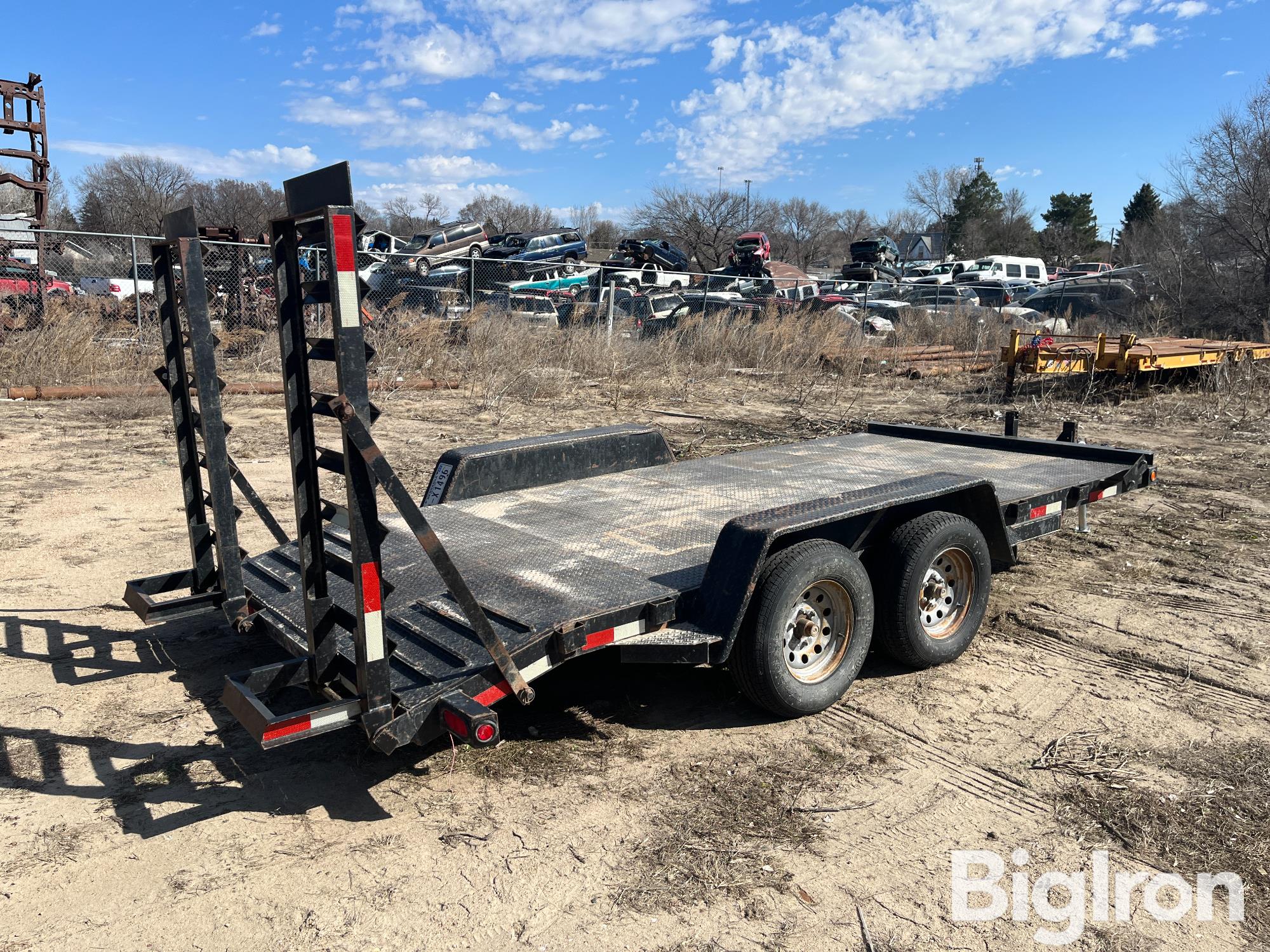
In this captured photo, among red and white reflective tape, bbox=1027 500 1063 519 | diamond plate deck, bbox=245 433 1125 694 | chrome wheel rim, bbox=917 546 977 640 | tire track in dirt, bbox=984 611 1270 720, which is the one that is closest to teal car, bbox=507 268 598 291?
diamond plate deck, bbox=245 433 1125 694

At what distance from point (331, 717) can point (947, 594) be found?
9.69ft

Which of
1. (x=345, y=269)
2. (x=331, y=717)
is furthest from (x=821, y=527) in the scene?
(x=345, y=269)

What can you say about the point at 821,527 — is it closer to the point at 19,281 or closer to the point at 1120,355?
the point at 1120,355

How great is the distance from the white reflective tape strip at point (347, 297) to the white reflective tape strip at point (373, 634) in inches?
35.2

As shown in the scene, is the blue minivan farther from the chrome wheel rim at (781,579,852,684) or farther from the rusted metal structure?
the chrome wheel rim at (781,579,852,684)

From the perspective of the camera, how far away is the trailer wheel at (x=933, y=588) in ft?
13.8

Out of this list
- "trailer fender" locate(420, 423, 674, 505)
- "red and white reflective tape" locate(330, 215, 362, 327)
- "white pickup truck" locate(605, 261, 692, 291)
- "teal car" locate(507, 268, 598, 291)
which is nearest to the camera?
"red and white reflective tape" locate(330, 215, 362, 327)

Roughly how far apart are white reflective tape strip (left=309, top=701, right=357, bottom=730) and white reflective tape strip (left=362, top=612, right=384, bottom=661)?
0.69 ft

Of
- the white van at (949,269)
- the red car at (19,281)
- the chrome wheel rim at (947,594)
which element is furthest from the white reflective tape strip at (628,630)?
the white van at (949,269)

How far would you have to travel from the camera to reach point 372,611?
2.92m

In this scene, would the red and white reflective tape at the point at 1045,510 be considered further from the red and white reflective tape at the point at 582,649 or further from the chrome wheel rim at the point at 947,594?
the red and white reflective tape at the point at 582,649

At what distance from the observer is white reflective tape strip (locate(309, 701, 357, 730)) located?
2961 millimetres
